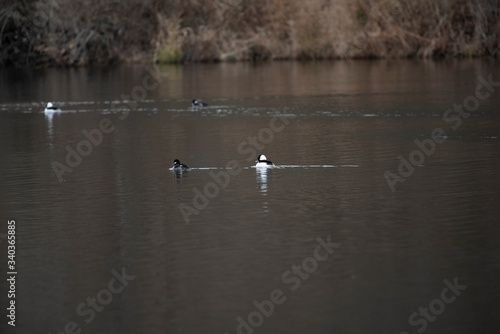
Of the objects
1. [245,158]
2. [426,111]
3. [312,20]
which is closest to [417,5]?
[312,20]

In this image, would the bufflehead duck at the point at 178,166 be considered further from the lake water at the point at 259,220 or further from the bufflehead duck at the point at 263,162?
the bufflehead duck at the point at 263,162

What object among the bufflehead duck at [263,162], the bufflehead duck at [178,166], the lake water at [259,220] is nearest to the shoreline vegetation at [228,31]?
the lake water at [259,220]

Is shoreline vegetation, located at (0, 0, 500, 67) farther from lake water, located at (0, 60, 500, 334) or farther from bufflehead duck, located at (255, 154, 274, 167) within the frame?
bufflehead duck, located at (255, 154, 274, 167)

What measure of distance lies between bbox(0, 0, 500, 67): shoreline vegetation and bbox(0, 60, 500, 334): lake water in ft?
71.6

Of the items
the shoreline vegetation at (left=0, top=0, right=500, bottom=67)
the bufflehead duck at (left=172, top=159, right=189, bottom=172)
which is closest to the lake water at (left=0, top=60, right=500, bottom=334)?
the bufflehead duck at (left=172, top=159, right=189, bottom=172)

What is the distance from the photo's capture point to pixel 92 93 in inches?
1547

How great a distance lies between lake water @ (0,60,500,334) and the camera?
10781 mm

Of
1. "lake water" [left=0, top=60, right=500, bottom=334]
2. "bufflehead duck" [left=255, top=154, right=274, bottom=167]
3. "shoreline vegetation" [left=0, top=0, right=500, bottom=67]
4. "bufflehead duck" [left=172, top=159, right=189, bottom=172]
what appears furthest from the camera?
"shoreline vegetation" [left=0, top=0, right=500, bottom=67]

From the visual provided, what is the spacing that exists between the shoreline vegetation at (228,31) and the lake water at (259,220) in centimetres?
2182

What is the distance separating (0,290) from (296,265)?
11.4 feet

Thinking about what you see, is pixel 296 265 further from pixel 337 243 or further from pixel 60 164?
pixel 60 164

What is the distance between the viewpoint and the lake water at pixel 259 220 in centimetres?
1078

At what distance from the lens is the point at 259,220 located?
14.7 metres

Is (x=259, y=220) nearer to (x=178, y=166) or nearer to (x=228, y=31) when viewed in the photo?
(x=178, y=166)
